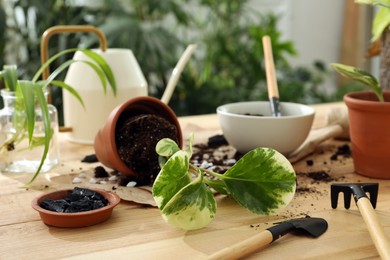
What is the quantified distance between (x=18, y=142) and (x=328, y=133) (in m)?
0.68

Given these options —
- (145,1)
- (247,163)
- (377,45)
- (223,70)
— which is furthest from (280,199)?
(223,70)

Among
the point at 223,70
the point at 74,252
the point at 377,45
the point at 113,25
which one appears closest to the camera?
the point at 74,252

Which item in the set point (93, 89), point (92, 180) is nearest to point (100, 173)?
point (92, 180)

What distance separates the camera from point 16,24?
2.73 meters

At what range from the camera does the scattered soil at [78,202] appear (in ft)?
2.70

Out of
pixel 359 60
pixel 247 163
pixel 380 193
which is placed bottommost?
pixel 359 60

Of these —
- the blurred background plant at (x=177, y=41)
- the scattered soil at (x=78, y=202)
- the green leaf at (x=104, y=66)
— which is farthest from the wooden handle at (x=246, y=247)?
the blurred background plant at (x=177, y=41)

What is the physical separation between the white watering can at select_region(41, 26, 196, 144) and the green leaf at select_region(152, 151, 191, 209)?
53cm

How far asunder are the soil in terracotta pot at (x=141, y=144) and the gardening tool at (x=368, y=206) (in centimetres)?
32

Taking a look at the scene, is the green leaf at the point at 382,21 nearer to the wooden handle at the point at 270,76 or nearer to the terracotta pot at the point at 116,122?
the wooden handle at the point at 270,76

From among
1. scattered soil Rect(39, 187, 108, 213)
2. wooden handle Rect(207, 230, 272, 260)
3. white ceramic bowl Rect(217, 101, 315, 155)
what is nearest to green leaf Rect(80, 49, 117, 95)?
white ceramic bowl Rect(217, 101, 315, 155)

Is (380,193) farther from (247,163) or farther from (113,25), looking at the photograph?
(113,25)

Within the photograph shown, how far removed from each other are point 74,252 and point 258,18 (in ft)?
10.0

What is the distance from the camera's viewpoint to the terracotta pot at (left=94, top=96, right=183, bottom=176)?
3.26 feet
